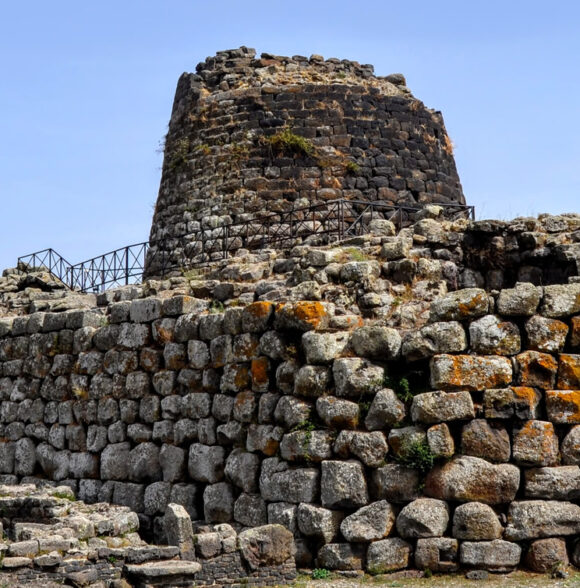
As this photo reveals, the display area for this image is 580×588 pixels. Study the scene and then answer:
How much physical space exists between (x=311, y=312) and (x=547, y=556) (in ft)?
10.3

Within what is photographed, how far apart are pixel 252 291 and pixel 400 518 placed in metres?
3.79

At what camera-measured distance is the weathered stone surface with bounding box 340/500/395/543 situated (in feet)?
32.4

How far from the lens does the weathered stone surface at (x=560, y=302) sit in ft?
32.8

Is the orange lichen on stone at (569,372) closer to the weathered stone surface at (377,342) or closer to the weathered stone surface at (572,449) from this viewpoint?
the weathered stone surface at (572,449)

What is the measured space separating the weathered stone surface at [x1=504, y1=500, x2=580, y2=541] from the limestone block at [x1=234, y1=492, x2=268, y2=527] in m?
2.48

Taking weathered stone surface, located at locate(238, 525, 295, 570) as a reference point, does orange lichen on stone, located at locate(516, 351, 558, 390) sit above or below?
above

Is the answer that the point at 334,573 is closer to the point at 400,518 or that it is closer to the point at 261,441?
the point at 400,518

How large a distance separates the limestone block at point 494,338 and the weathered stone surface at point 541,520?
52.7 inches

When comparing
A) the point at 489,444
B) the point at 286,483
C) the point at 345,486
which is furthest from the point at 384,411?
the point at 286,483

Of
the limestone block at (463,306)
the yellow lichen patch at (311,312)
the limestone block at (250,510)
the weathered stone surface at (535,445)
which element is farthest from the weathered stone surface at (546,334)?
the limestone block at (250,510)

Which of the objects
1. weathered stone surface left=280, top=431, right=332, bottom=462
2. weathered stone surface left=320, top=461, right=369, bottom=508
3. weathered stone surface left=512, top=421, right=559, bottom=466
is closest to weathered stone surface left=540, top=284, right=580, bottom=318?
weathered stone surface left=512, top=421, right=559, bottom=466

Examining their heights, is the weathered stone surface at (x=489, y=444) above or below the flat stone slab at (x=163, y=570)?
above

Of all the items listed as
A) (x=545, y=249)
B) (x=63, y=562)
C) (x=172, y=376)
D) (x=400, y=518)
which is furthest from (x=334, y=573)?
(x=545, y=249)

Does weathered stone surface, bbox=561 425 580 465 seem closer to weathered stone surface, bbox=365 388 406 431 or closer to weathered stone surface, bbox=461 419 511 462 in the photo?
weathered stone surface, bbox=461 419 511 462
